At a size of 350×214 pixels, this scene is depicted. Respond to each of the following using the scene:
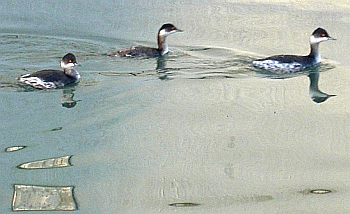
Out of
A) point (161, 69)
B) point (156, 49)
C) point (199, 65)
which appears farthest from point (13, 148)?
point (156, 49)

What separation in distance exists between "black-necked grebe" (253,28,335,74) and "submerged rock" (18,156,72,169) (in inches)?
109

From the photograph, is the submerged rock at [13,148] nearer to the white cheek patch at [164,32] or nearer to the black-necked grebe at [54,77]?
the black-necked grebe at [54,77]

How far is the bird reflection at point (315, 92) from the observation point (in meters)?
6.14

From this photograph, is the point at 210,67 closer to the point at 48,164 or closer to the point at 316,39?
the point at 316,39

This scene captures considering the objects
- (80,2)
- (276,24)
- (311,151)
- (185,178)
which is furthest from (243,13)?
(185,178)

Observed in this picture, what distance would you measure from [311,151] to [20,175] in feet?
6.10

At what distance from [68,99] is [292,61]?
7.12ft

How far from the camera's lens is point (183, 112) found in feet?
18.6

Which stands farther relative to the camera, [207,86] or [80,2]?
[80,2]

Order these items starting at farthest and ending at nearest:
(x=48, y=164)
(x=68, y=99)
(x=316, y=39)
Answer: (x=316, y=39) < (x=68, y=99) < (x=48, y=164)

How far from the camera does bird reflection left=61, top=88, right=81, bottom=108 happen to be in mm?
5852

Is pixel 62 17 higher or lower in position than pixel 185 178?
higher

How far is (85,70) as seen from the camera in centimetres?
697

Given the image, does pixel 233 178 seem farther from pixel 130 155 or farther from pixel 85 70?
pixel 85 70
